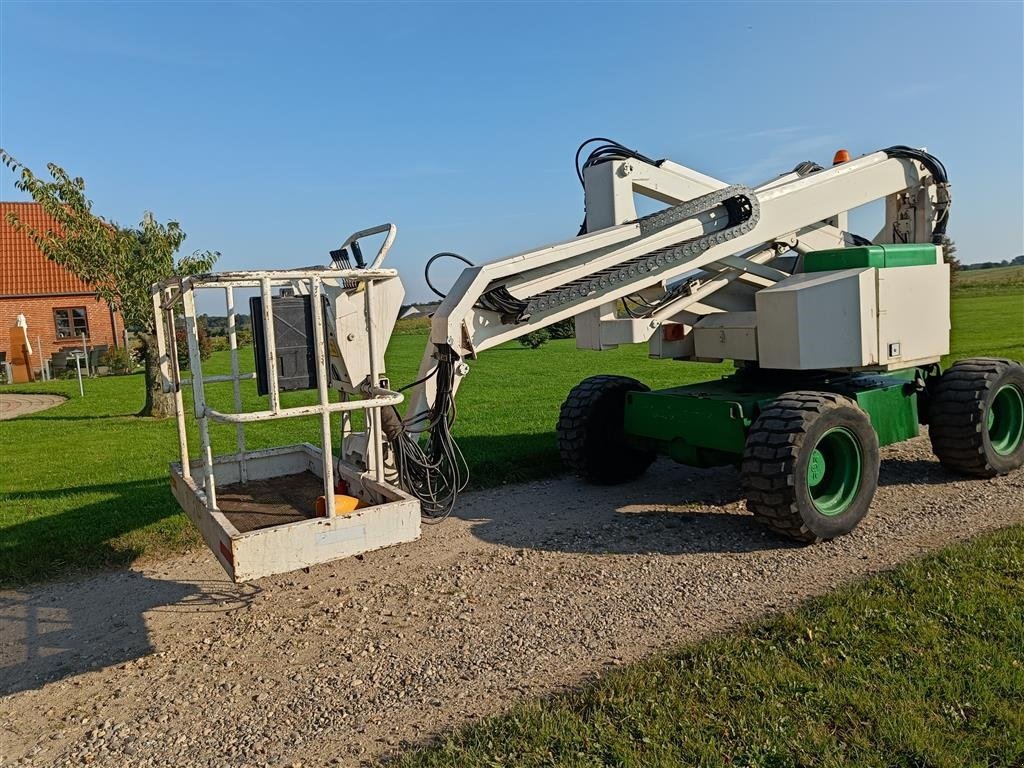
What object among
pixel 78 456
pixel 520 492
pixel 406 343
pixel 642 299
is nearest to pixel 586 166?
pixel 642 299

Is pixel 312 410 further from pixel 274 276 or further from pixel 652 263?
pixel 652 263

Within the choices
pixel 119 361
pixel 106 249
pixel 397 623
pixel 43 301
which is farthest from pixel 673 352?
pixel 43 301

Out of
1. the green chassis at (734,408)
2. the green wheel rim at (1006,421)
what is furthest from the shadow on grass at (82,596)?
the green wheel rim at (1006,421)

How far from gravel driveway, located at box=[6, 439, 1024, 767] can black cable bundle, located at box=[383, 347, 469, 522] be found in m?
0.69

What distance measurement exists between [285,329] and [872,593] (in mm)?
3765

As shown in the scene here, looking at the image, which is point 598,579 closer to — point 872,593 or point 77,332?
point 872,593

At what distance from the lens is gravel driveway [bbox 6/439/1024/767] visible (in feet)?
12.7

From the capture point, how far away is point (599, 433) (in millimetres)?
7871

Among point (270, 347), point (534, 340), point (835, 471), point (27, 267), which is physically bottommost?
point (835, 471)

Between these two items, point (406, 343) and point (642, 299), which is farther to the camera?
point (406, 343)

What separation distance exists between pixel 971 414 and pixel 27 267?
36.1 meters

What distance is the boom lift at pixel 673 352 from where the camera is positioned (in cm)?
Result: 437

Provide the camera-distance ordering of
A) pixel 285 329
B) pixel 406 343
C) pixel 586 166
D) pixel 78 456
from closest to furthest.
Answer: pixel 285 329, pixel 586 166, pixel 78 456, pixel 406 343

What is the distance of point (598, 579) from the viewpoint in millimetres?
5512
